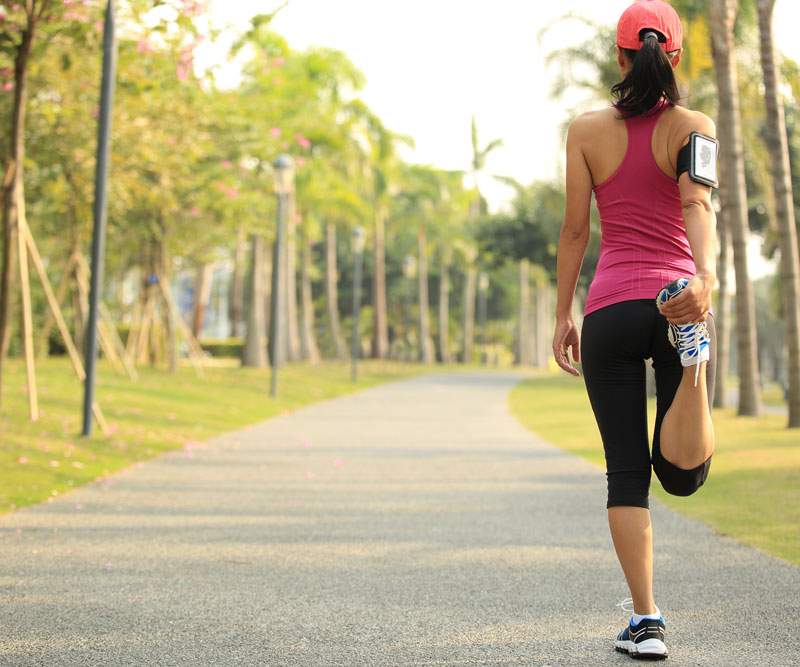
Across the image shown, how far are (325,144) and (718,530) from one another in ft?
78.9

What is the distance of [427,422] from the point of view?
1521 cm

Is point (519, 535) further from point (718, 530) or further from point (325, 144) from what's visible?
point (325, 144)

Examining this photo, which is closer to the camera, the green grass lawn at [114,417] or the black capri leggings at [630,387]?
the black capri leggings at [630,387]

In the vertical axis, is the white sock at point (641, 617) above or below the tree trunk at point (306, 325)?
below

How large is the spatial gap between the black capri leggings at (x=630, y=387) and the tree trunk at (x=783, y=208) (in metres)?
11.1

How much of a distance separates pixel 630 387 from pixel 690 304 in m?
0.50

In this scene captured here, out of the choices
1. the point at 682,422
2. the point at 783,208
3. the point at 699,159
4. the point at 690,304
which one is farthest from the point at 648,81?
the point at 783,208

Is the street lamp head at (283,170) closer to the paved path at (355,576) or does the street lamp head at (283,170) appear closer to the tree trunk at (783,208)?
the tree trunk at (783,208)

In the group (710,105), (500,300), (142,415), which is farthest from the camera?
(500,300)

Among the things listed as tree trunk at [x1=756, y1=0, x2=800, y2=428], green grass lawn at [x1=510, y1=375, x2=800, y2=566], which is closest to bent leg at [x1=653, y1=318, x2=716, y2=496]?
green grass lawn at [x1=510, y1=375, x2=800, y2=566]

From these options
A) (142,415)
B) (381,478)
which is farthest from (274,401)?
(381,478)

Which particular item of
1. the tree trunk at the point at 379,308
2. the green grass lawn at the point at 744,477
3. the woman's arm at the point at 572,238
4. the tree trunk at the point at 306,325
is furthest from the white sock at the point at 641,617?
the tree trunk at the point at 379,308

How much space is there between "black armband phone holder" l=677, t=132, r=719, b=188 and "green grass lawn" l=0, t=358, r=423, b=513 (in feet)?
16.4

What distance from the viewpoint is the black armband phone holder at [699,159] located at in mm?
3131
